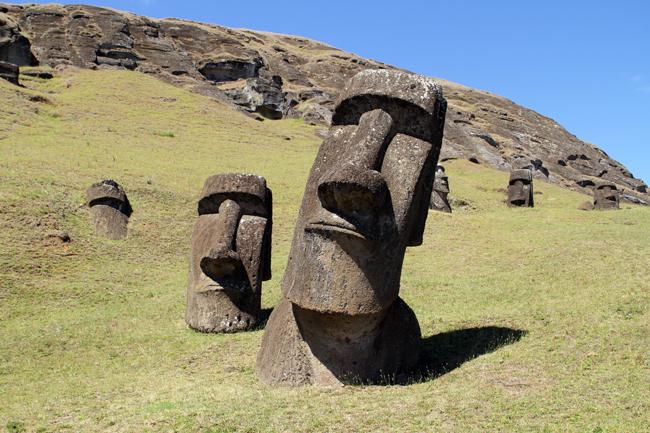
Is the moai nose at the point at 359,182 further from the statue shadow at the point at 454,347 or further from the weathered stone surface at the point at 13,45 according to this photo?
the weathered stone surface at the point at 13,45

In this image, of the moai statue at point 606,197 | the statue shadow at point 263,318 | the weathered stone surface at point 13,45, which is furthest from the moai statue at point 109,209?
the weathered stone surface at point 13,45

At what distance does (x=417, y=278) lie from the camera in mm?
A: 16156

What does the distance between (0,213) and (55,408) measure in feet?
41.2

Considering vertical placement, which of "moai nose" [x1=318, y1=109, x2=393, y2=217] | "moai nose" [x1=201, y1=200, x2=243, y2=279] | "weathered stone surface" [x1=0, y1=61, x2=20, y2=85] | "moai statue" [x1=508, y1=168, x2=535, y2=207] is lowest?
"moai nose" [x1=201, y1=200, x2=243, y2=279]

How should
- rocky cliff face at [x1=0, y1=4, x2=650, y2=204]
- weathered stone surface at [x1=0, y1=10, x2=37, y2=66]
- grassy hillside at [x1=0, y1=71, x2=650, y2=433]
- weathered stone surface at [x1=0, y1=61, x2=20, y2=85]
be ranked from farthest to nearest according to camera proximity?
rocky cliff face at [x1=0, y1=4, x2=650, y2=204] < weathered stone surface at [x1=0, y1=10, x2=37, y2=66] < weathered stone surface at [x1=0, y1=61, x2=20, y2=85] < grassy hillside at [x1=0, y1=71, x2=650, y2=433]

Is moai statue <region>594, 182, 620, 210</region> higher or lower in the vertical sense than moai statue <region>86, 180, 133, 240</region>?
higher

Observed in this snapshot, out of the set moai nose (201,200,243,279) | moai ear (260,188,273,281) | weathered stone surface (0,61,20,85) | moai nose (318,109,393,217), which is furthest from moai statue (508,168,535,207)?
weathered stone surface (0,61,20,85)

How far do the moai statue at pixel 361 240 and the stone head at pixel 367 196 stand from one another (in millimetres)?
12

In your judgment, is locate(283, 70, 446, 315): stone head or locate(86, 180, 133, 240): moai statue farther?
locate(86, 180, 133, 240): moai statue

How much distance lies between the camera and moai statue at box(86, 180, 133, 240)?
20391 mm

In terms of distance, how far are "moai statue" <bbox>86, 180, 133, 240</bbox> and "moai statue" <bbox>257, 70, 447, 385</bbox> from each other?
1307cm

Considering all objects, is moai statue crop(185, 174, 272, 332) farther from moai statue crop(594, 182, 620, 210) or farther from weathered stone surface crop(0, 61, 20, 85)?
weathered stone surface crop(0, 61, 20, 85)

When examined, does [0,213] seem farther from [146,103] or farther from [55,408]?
[146,103]

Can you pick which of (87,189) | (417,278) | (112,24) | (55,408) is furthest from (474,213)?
(112,24)
